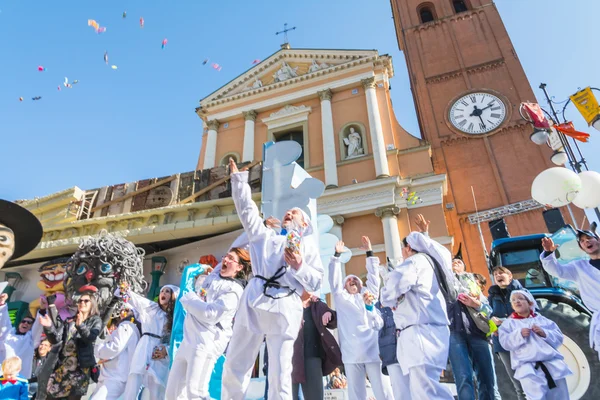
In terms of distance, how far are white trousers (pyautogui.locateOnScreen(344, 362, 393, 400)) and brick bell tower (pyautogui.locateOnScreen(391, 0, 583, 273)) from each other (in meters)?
8.43

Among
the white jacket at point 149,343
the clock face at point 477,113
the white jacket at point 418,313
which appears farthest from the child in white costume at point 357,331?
the clock face at point 477,113

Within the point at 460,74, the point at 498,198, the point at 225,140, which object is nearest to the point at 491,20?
the point at 460,74

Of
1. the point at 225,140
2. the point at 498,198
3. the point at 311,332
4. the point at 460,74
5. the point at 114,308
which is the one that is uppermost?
the point at 460,74

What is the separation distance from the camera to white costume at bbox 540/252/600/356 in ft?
11.6

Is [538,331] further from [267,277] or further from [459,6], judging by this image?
[459,6]

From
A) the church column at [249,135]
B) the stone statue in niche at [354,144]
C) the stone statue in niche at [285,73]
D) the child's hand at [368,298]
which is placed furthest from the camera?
the stone statue in niche at [285,73]

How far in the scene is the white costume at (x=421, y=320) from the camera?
105 inches

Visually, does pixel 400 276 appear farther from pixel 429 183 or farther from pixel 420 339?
pixel 429 183

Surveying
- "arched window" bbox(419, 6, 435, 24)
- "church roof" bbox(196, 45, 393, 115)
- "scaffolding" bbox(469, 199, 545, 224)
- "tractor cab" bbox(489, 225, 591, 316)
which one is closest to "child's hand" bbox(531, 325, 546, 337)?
"tractor cab" bbox(489, 225, 591, 316)

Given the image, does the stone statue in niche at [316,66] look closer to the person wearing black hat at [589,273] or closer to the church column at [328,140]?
the church column at [328,140]

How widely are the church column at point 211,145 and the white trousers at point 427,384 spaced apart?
524 inches

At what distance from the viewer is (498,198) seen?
1222 centimetres

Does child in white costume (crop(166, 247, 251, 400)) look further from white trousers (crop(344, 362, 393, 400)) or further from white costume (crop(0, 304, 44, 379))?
white costume (crop(0, 304, 44, 379))

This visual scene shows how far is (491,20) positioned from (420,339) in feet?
57.9
